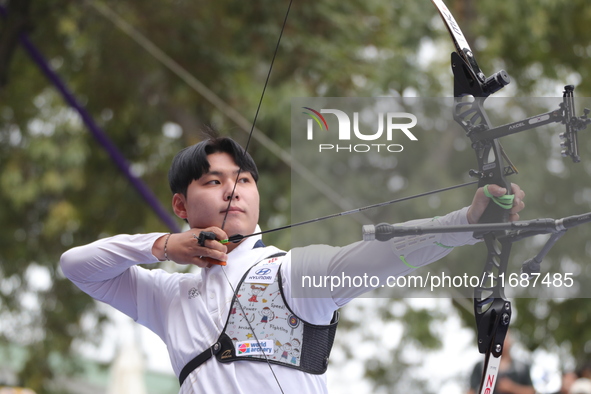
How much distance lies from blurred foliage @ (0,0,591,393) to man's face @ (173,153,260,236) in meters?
3.17

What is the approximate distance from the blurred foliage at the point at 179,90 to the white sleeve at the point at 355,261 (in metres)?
3.42

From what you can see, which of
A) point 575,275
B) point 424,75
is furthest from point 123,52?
point 575,275

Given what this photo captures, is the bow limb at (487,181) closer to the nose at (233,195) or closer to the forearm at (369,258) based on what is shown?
the forearm at (369,258)

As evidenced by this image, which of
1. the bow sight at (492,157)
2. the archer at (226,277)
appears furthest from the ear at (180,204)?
the bow sight at (492,157)

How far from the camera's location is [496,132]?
1.45 metres

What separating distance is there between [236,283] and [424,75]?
465 centimetres

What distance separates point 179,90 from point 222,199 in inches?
183

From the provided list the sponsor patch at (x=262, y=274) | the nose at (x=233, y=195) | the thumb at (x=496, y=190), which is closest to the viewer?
the thumb at (x=496, y=190)

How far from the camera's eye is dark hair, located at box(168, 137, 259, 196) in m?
1.85

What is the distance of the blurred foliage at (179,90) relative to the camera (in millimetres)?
5898

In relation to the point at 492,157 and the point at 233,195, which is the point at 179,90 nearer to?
the point at 233,195

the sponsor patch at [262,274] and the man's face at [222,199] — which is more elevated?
the man's face at [222,199]

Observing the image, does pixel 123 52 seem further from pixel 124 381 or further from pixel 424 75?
pixel 124 381

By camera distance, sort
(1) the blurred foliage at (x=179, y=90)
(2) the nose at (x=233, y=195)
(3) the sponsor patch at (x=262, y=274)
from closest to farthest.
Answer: (3) the sponsor patch at (x=262, y=274)
(2) the nose at (x=233, y=195)
(1) the blurred foliage at (x=179, y=90)
